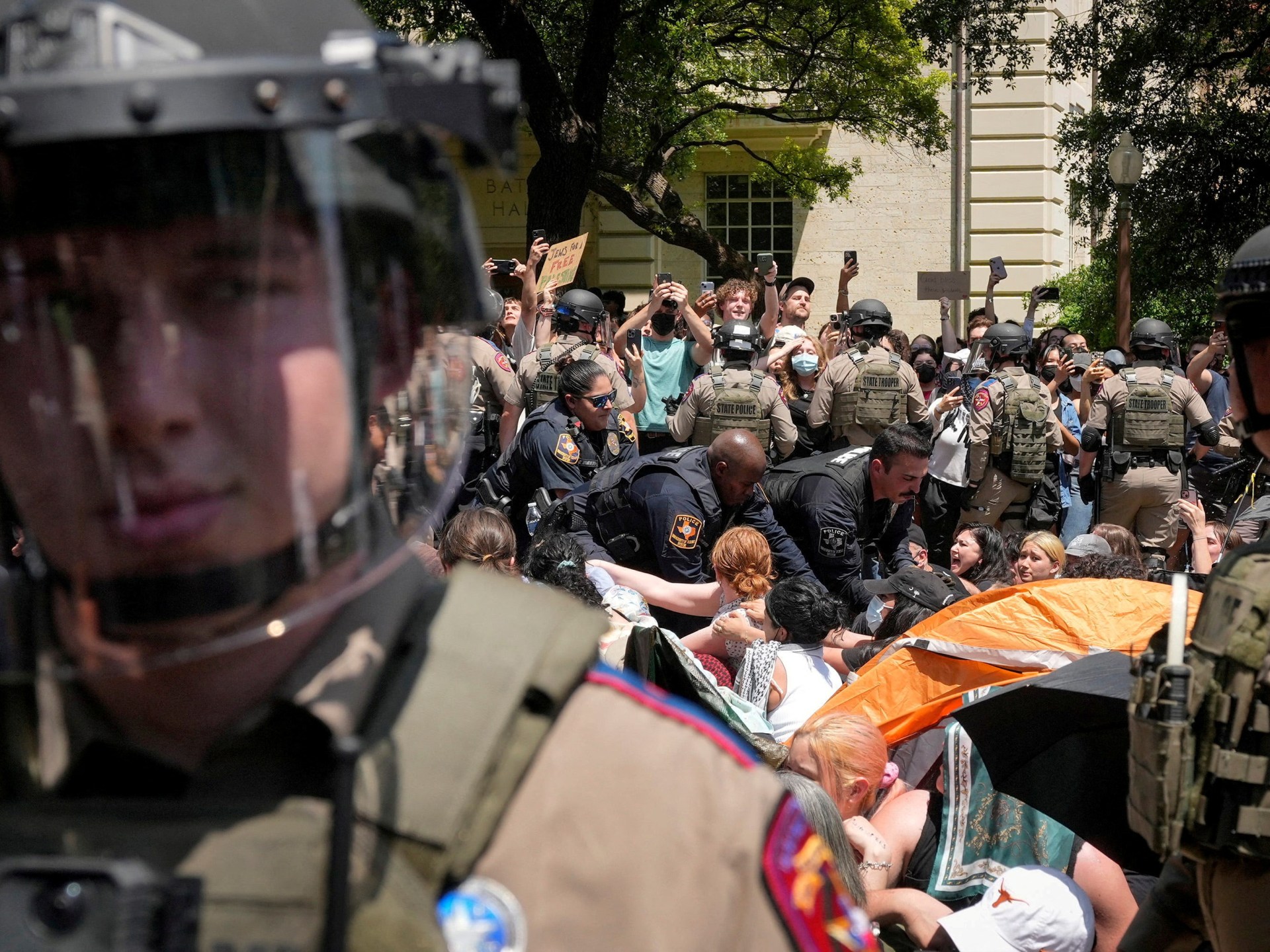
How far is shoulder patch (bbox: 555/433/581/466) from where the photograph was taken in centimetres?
719

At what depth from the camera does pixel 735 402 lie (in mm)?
8172

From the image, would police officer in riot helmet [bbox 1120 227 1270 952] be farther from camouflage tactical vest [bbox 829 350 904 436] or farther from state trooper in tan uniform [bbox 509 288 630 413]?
camouflage tactical vest [bbox 829 350 904 436]

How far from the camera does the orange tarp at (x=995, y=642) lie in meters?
3.80

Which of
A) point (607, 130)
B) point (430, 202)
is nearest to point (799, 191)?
point (607, 130)

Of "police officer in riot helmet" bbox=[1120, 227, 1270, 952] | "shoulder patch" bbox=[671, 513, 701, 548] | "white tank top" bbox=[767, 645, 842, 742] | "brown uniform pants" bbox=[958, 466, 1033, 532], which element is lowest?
"brown uniform pants" bbox=[958, 466, 1033, 532]

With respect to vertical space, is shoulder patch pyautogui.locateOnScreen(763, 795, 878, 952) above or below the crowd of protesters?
above

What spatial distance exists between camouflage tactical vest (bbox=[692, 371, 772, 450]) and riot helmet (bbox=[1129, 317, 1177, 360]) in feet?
9.56

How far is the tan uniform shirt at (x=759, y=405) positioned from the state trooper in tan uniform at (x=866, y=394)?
53 cm

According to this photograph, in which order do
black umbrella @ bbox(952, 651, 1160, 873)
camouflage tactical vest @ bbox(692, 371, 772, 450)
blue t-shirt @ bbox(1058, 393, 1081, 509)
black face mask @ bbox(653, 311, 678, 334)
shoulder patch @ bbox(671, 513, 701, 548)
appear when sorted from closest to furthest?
1. black umbrella @ bbox(952, 651, 1160, 873)
2. shoulder patch @ bbox(671, 513, 701, 548)
3. camouflage tactical vest @ bbox(692, 371, 772, 450)
4. black face mask @ bbox(653, 311, 678, 334)
5. blue t-shirt @ bbox(1058, 393, 1081, 509)

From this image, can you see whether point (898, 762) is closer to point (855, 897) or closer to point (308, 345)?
point (855, 897)

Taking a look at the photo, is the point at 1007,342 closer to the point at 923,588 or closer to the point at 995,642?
the point at 923,588

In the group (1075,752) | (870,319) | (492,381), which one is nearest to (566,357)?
(492,381)

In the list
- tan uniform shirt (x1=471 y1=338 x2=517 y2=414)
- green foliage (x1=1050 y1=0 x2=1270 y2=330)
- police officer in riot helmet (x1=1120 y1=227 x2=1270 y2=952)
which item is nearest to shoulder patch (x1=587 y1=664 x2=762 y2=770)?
police officer in riot helmet (x1=1120 y1=227 x2=1270 y2=952)

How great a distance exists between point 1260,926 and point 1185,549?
309 inches
